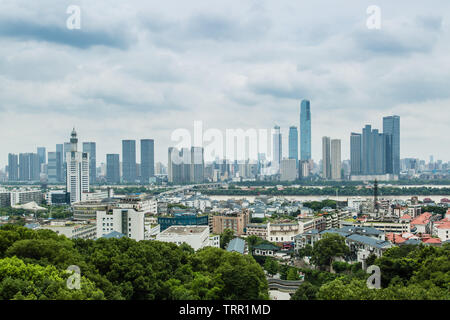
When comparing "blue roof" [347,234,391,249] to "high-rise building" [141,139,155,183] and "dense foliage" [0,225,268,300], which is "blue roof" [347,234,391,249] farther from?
"high-rise building" [141,139,155,183]

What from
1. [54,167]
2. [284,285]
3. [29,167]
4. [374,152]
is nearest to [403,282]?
[284,285]

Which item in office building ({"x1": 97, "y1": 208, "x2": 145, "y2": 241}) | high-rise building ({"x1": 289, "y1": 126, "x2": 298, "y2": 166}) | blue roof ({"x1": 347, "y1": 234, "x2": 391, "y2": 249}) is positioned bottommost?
blue roof ({"x1": 347, "y1": 234, "x2": 391, "y2": 249})

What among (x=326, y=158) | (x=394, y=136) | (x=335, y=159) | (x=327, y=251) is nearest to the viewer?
(x=327, y=251)

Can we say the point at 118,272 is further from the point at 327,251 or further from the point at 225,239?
the point at 225,239

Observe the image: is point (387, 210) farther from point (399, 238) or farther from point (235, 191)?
point (235, 191)

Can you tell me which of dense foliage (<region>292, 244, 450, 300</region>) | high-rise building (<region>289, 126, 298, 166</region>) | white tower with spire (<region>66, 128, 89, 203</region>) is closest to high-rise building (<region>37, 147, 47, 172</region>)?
white tower with spire (<region>66, 128, 89, 203</region>)
